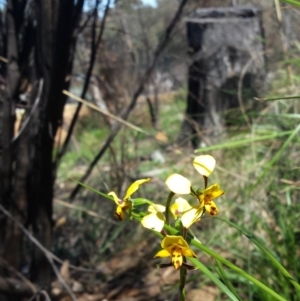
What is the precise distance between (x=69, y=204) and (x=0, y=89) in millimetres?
605

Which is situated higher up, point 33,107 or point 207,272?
point 33,107

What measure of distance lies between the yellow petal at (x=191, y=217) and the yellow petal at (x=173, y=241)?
3 cm

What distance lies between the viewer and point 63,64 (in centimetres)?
193

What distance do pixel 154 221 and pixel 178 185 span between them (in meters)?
0.05

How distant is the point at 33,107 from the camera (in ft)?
6.53

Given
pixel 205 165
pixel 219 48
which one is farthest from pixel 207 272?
pixel 219 48

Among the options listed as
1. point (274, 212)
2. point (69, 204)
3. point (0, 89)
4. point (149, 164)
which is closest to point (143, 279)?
point (69, 204)

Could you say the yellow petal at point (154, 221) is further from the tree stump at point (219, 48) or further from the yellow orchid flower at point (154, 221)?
the tree stump at point (219, 48)

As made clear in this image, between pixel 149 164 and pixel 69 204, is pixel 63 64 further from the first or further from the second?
pixel 149 164

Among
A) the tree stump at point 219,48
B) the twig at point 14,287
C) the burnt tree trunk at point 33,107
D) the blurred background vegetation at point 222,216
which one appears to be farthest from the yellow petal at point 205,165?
the tree stump at point 219,48

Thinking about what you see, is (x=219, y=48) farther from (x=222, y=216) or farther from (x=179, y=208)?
(x=179, y=208)

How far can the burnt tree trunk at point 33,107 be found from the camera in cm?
191

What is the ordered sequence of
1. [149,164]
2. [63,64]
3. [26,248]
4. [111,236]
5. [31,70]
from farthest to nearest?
[149,164], [111,236], [26,248], [31,70], [63,64]

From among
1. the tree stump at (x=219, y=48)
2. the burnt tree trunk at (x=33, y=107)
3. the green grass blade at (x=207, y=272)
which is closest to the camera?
the green grass blade at (x=207, y=272)
